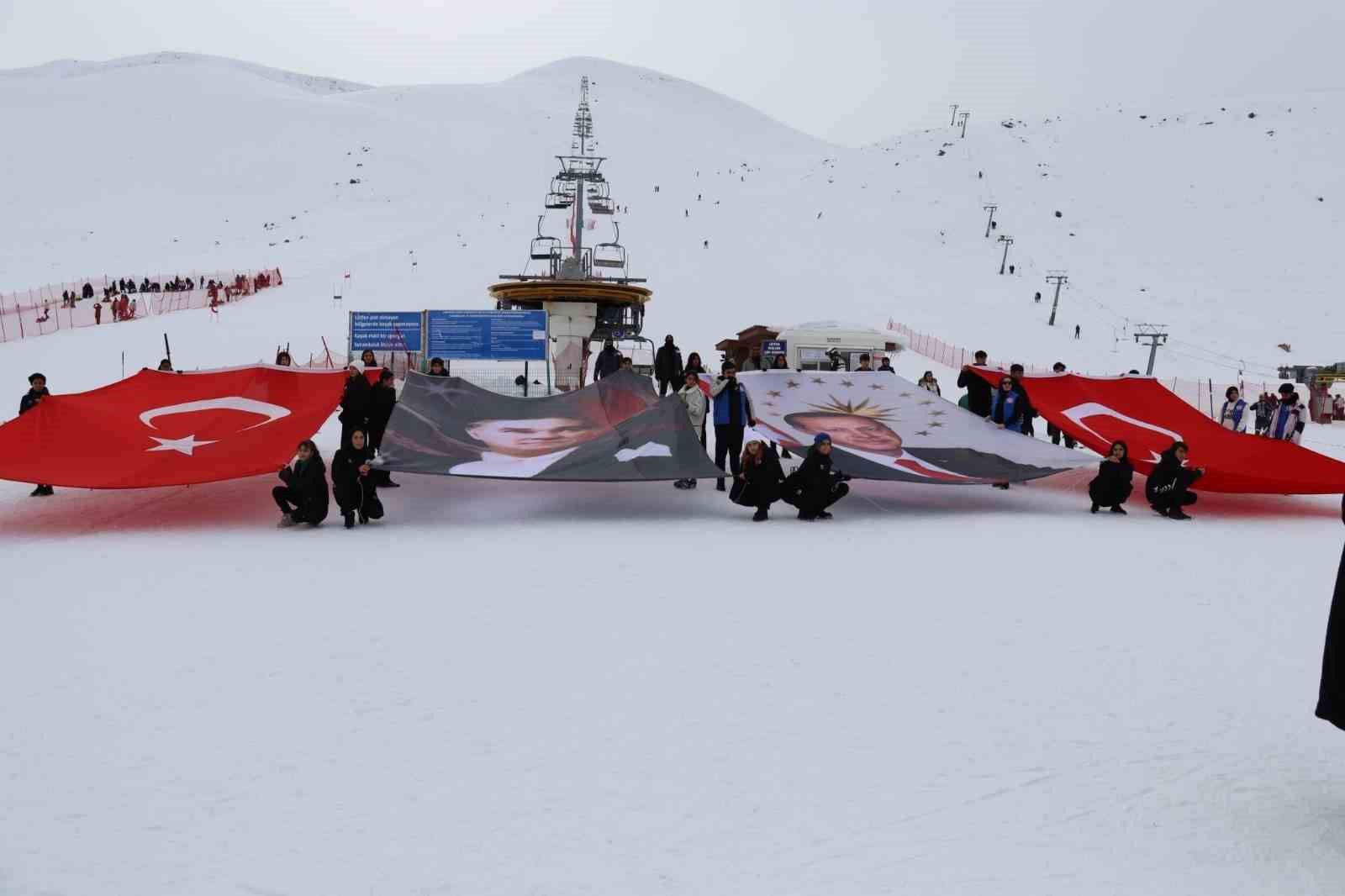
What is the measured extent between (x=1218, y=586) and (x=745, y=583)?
349cm

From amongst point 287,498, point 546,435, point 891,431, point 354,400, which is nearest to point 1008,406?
point 891,431

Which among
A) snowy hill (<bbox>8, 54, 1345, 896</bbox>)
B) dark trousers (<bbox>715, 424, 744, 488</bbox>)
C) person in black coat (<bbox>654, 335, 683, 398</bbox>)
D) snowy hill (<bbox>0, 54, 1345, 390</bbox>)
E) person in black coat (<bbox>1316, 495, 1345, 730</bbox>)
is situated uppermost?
snowy hill (<bbox>0, 54, 1345, 390</bbox>)

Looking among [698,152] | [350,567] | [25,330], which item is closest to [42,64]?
[698,152]

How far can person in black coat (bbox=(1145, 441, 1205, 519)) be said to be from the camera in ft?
Answer: 32.6

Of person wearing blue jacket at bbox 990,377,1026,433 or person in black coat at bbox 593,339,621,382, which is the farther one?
person in black coat at bbox 593,339,621,382

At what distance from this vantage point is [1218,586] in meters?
6.95

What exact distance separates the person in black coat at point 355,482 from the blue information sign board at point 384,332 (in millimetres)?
7913

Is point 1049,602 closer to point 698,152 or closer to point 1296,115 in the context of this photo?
point 1296,115

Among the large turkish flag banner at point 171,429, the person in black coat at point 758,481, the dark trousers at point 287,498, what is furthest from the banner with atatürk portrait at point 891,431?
the large turkish flag banner at point 171,429

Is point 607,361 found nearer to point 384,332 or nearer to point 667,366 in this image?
point 667,366

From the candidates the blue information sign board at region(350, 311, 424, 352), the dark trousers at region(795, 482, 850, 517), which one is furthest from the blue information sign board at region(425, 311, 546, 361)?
the dark trousers at region(795, 482, 850, 517)

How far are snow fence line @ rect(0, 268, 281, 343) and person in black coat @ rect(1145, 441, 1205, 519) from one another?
27.2 metres

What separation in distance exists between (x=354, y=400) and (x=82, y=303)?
28862mm

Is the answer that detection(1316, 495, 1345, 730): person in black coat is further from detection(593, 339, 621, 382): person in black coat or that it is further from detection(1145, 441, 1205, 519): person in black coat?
detection(593, 339, 621, 382): person in black coat
